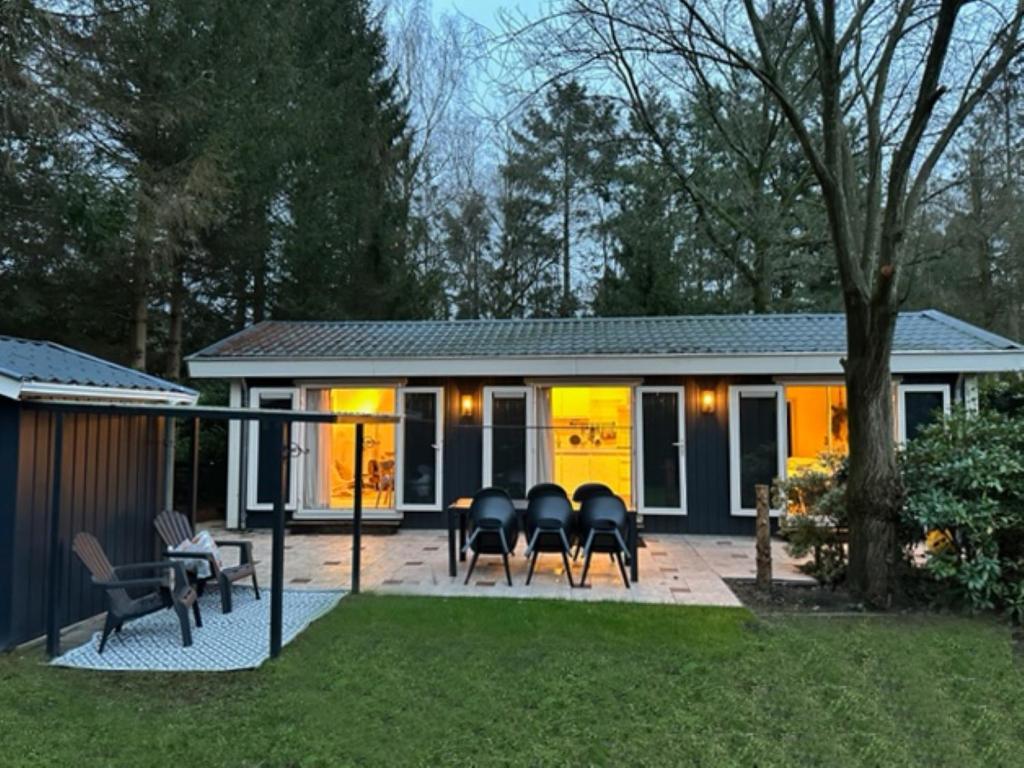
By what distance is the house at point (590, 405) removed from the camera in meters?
8.24

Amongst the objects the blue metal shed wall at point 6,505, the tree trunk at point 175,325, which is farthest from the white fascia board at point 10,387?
the tree trunk at point 175,325

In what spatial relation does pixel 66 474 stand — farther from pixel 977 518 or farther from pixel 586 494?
pixel 977 518

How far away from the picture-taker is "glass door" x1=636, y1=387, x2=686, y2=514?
8492 mm

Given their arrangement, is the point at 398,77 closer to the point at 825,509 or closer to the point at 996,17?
the point at 996,17

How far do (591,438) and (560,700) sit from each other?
6.28m

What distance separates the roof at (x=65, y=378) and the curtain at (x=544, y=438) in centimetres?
429

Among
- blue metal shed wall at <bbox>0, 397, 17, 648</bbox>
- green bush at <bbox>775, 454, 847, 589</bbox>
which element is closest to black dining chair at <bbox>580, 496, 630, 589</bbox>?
green bush at <bbox>775, 454, 847, 589</bbox>

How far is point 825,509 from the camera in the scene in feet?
17.9

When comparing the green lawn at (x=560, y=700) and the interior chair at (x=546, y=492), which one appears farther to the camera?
the interior chair at (x=546, y=492)

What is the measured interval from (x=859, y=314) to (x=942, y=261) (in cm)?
1101

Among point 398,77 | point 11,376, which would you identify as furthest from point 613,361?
point 398,77

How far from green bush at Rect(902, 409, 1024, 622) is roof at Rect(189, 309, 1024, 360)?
3.22 metres

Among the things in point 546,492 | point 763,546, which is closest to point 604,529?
point 546,492

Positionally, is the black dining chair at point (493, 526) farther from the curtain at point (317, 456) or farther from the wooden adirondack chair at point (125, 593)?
the curtain at point (317, 456)
